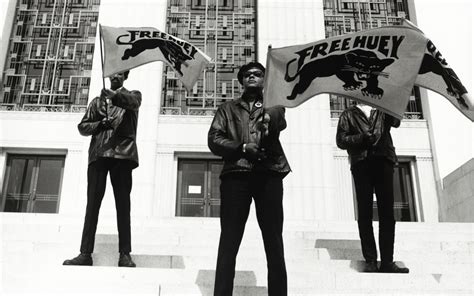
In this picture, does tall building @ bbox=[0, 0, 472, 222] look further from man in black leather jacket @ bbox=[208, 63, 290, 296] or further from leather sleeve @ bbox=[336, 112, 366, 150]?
man in black leather jacket @ bbox=[208, 63, 290, 296]

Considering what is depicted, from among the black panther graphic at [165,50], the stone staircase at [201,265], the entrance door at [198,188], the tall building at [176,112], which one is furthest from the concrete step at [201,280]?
the entrance door at [198,188]

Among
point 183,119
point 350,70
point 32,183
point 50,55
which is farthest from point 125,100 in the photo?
point 50,55

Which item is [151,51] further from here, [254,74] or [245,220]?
[245,220]

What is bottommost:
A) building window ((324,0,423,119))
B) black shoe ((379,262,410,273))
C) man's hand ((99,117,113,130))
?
black shoe ((379,262,410,273))

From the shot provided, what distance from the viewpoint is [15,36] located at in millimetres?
14133

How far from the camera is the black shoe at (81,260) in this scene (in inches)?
190

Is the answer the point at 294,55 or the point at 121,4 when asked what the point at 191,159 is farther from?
Result: the point at 294,55

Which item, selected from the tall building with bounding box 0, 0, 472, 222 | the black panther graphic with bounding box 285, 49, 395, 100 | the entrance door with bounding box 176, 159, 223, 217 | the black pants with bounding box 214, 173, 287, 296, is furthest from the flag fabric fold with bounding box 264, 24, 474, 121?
the entrance door with bounding box 176, 159, 223, 217

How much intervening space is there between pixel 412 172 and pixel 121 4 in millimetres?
9025

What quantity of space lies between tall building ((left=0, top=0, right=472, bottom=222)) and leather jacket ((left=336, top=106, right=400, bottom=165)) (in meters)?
6.00

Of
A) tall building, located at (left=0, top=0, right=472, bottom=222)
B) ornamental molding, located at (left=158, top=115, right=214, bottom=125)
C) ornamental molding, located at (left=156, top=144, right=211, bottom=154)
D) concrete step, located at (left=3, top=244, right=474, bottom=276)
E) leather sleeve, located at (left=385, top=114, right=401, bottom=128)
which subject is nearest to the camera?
concrete step, located at (left=3, top=244, right=474, bottom=276)

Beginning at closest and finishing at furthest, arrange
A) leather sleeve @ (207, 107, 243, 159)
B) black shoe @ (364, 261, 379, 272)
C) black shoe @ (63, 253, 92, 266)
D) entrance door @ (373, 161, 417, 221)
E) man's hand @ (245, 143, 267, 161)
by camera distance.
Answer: man's hand @ (245, 143, 267, 161) → leather sleeve @ (207, 107, 243, 159) → black shoe @ (63, 253, 92, 266) → black shoe @ (364, 261, 379, 272) → entrance door @ (373, 161, 417, 221)

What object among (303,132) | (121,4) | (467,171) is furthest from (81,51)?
(467,171)

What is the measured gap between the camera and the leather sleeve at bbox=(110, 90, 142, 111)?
16.6 feet
